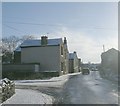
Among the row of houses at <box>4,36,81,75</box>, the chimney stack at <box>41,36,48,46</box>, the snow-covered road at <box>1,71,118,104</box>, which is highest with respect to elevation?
the chimney stack at <box>41,36,48,46</box>

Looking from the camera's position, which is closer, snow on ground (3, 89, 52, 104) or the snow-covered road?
snow on ground (3, 89, 52, 104)

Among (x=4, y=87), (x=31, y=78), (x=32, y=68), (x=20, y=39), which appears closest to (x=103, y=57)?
(x=20, y=39)

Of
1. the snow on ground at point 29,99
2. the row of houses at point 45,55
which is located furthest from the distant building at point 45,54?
the snow on ground at point 29,99

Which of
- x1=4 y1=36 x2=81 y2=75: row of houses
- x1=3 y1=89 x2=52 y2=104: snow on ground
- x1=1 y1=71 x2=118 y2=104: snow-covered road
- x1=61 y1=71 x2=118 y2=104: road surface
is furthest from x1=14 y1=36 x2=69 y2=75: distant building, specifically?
x1=3 y1=89 x2=52 y2=104: snow on ground

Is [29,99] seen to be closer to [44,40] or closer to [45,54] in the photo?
[45,54]

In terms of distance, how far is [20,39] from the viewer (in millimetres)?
94625

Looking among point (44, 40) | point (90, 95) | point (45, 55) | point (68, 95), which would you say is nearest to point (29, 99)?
point (68, 95)

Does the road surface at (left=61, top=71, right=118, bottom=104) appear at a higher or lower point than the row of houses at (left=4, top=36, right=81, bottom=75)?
lower

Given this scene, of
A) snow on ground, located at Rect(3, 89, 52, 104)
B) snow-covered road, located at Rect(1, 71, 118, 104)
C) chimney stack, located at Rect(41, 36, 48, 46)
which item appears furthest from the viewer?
chimney stack, located at Rect(41, 36, 48, 46)

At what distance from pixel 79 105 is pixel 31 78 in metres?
32.3

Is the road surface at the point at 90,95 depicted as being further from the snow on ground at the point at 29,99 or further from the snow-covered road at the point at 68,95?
the snow on ground at the point at 29,99

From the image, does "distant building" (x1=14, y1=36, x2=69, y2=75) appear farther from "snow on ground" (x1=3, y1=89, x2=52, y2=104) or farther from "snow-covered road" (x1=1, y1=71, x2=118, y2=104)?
"snow on ground" (x1=3, y1=89, x2=52, y2=104)

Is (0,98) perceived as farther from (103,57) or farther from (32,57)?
(103,57)

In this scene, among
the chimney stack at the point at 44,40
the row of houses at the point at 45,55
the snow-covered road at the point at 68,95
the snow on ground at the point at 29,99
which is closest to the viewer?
the snow on ground at the point at 29,99
